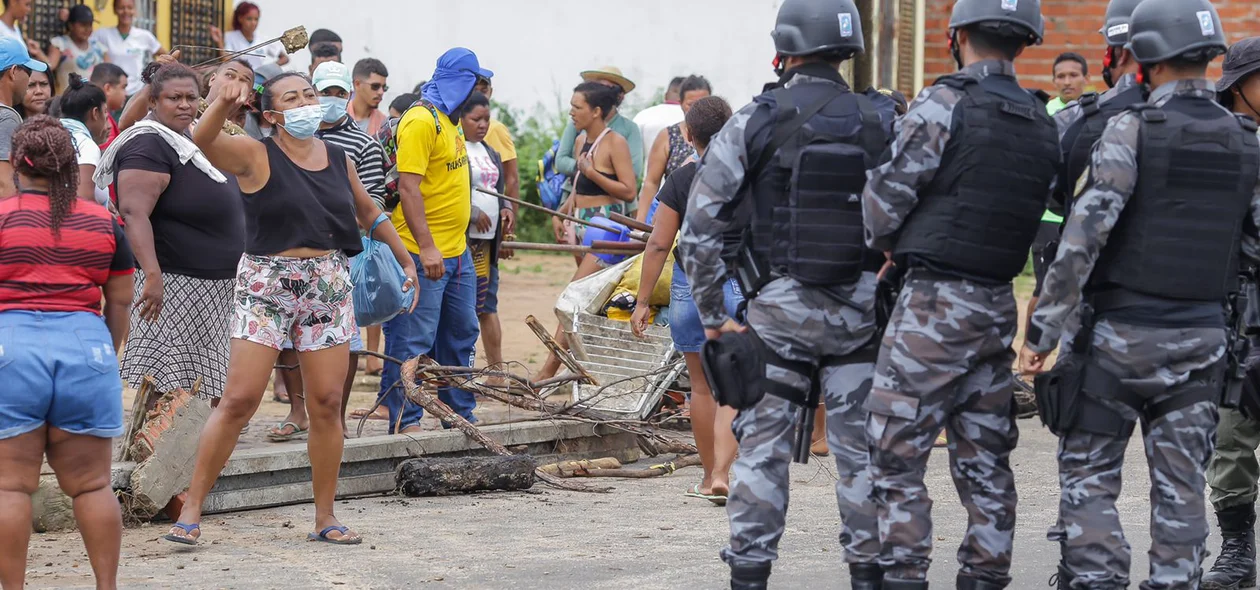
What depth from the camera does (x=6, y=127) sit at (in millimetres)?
6453

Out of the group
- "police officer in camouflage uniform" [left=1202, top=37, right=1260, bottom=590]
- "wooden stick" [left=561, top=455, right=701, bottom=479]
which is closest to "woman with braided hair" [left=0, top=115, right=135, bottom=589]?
"wooden stick" [left=561, top=455, right=701, bottom=479]

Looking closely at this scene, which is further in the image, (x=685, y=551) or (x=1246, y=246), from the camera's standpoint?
(x=685, y=551)

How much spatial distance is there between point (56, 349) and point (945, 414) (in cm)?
275

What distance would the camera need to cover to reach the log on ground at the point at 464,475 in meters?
7.16

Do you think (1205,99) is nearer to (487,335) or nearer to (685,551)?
(685,551)

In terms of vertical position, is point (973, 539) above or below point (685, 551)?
above

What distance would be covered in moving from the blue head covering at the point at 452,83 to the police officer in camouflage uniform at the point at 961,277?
148 inches

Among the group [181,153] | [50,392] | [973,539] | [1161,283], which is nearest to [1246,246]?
[1161,283]

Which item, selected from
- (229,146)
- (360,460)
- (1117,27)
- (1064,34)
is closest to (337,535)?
(360,460)

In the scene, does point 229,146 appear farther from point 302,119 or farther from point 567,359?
point 567,359

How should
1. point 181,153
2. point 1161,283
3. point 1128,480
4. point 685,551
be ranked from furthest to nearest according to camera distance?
1. point 1128,480
2. point 181,153
3. point 685,551
4. point 1161,283

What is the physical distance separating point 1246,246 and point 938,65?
36.6 feet

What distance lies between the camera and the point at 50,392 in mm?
4879

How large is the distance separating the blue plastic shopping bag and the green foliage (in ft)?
39.3
